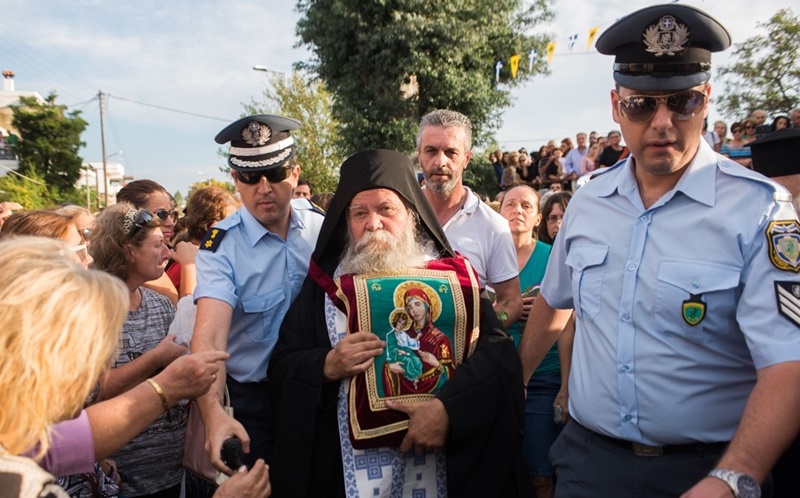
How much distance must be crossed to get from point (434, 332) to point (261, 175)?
120 cm

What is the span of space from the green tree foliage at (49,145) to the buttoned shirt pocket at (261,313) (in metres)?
42.8

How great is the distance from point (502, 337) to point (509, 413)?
1.10 ft

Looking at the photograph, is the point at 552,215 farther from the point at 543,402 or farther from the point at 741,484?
the point at 741,484

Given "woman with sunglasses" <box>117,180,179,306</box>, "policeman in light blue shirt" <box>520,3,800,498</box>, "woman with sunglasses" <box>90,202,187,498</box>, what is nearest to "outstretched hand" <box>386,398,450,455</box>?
"policeman in light blue shirt" <box>520,3,800,498</box>

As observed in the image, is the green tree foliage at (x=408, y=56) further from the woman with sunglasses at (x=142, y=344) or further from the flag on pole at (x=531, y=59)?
the woman with sunglasses at (x=142, y=344)

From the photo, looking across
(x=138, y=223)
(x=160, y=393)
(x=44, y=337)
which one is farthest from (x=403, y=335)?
(x=138, y=223)

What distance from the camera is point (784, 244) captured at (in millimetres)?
1849

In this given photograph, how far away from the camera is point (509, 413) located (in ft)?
8.75

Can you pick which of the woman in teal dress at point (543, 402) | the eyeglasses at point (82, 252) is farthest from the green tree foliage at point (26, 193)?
the woman in teal dress at point (543, 402)

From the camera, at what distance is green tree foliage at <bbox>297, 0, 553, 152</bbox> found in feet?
52.0

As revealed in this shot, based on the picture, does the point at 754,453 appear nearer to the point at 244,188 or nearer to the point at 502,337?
the point at 502,337

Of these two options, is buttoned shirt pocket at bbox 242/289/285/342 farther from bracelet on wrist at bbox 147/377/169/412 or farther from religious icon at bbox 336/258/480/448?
bracelet on wrist at bbox 147/377/169/412

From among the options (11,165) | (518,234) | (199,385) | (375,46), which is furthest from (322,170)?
(11,165)

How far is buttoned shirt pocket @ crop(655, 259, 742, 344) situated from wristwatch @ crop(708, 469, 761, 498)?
0.42m
